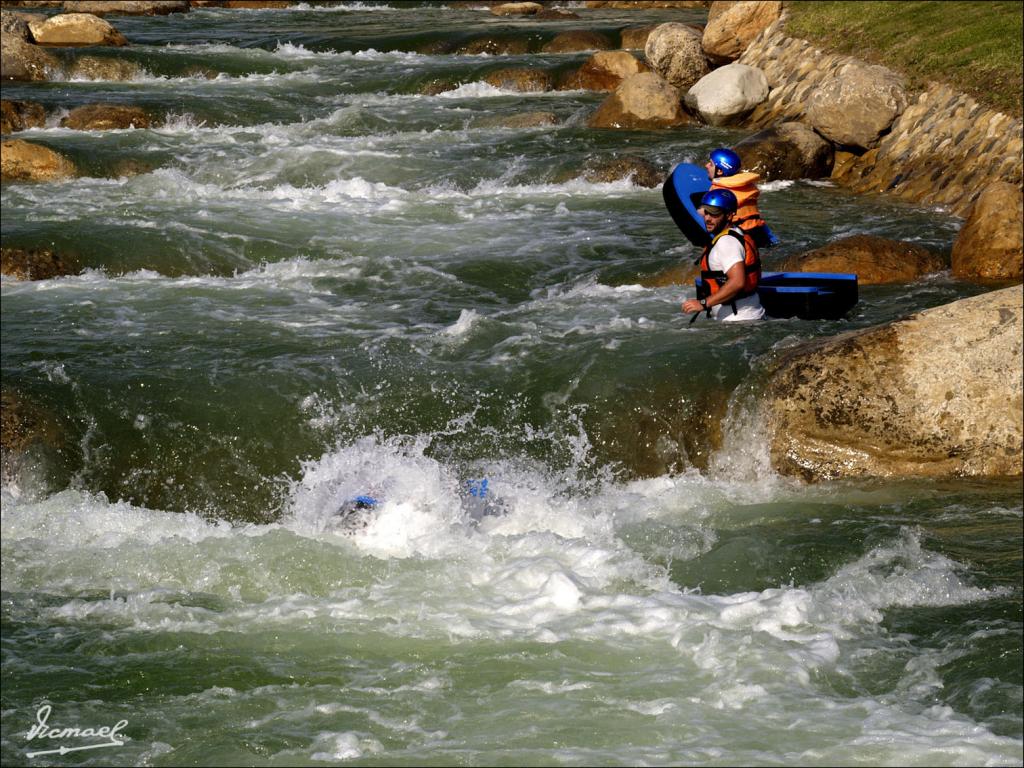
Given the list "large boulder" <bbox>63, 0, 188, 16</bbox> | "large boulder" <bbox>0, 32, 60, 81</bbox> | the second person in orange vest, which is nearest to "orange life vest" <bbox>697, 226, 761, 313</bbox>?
the second person in orange vest

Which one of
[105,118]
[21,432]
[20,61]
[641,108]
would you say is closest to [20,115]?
[105,118]

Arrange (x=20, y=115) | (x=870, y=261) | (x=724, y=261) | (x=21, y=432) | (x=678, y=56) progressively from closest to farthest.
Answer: (x=21, y=432)
(x=724, y=261)
(x=870, y=261)
(x=20, y=115)
(x=678, y=56)

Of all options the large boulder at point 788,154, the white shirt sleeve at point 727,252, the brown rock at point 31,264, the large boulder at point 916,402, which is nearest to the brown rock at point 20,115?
the brown rock at point 31,264

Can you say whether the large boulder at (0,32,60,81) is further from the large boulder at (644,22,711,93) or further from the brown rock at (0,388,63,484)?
the brown rock at (0,388,63,484)

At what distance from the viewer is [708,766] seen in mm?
5152

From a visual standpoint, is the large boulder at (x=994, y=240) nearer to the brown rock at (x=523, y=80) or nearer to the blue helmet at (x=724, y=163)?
the blue helmet at (x=724, y=163)

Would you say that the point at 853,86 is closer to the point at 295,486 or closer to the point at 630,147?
the point at 630,147

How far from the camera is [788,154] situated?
15.5m

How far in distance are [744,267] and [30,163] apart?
10.0m

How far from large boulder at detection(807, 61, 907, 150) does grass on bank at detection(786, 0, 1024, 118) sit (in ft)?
1.14

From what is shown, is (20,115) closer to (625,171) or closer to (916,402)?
(625,171)

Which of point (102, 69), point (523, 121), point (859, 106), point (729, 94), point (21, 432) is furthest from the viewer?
point (102, 69)

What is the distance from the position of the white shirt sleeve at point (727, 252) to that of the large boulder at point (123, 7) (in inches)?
882

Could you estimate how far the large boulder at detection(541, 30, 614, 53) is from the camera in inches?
917
